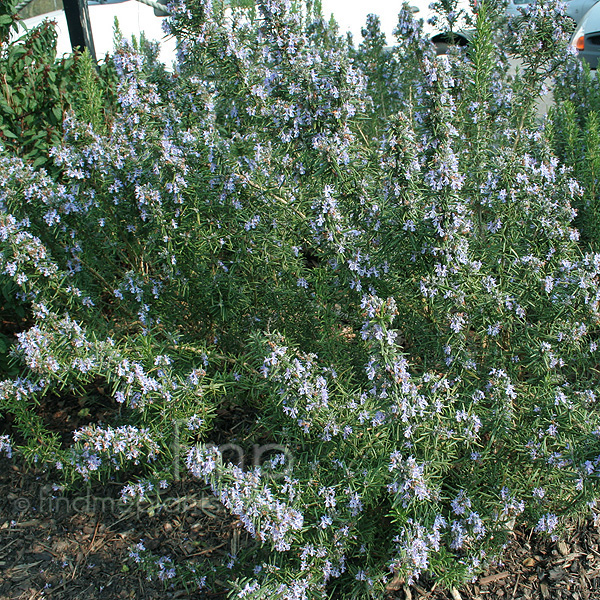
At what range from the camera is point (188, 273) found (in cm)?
310

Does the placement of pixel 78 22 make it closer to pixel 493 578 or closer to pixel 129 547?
pixel 129 547

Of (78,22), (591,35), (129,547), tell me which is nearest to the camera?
(129,547)

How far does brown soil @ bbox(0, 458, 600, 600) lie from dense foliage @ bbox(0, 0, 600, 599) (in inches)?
11.2

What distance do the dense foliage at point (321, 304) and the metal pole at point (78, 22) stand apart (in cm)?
284

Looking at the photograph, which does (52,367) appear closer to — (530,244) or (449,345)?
(449,345)

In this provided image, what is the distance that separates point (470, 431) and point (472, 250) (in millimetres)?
806

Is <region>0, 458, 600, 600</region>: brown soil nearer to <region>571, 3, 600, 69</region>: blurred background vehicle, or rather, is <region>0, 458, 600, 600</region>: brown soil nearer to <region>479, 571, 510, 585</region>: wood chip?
<region>479, 571, 510, 585</region>: wood chip

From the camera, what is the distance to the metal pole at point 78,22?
5.55m

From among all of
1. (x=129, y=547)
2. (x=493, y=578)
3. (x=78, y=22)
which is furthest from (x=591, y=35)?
(x=129, y=547)

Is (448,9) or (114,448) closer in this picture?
(114,448)

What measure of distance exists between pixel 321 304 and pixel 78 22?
4.43 m

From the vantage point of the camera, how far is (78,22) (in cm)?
564

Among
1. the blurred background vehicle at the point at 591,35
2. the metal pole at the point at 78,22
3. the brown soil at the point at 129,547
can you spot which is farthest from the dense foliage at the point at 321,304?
the blurred background vehicle at the point at 591,35

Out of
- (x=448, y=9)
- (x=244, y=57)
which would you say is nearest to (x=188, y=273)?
(x=244, y=57)
